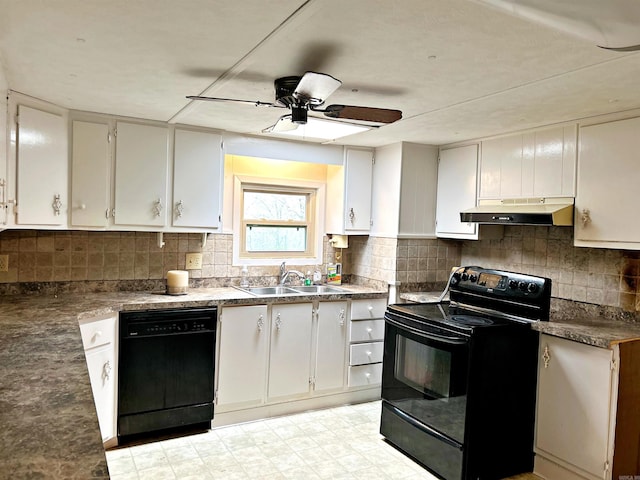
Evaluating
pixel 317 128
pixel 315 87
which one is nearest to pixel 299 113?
pixel 315 87

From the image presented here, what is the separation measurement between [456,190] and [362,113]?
6.18ft

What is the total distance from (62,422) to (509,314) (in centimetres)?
264

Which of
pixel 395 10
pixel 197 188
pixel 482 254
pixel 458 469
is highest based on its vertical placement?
pixel 395 10

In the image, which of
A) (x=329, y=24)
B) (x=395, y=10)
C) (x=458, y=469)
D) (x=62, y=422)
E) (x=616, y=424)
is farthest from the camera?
(x=458, y=469)

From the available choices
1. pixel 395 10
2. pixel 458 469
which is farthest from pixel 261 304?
pixel 395 10

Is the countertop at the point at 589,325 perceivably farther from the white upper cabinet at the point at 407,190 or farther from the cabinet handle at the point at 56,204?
the cabinet handle at the point at 56,204

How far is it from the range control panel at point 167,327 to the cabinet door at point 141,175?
718mm

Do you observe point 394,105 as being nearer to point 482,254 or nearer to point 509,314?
point 509,314

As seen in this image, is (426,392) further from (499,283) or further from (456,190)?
(456,190)

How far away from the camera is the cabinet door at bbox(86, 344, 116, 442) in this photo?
2777mm

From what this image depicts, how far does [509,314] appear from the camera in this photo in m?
3.06

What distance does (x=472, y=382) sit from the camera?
270 cm

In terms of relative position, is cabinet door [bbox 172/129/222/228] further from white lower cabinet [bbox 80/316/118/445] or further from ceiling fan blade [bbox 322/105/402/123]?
ceiling fan blade [bbox 322/105/402/123]

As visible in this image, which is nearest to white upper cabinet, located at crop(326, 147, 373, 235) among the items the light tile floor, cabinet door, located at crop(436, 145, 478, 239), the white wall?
cabinet door, located at crop(436, 145, 478, 239)
